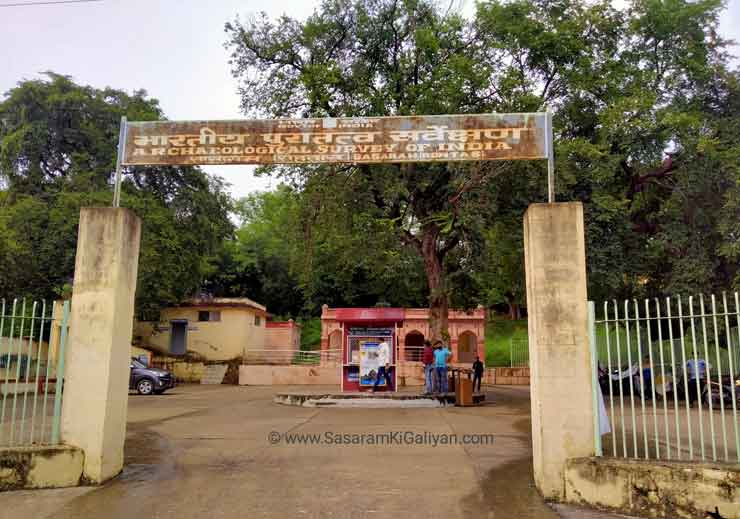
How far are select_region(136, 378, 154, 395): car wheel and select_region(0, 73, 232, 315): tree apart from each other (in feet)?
16.7

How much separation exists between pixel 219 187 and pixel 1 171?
10.1 m

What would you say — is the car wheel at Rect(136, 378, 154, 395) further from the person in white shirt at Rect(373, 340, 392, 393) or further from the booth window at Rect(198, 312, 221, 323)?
the booth window at Rect(198, 312, 221, 323)

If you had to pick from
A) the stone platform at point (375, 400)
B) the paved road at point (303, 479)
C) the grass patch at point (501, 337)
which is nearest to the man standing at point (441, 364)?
Result: the stone platform at point (375, 400)

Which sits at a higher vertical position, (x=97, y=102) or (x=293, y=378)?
(x=97, y=102)

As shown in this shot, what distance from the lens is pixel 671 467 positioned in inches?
233

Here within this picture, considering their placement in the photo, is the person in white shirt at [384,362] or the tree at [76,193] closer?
the person in white shirt at [384,362]

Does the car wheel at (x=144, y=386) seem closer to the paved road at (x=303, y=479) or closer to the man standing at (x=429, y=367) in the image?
the paved road at (x=303, y=479)

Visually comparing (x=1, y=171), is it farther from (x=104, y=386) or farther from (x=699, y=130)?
(x=699, y=130)

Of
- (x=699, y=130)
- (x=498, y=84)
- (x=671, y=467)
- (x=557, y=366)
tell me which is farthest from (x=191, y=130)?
(x=699, y=130)

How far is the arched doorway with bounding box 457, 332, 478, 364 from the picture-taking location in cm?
3783

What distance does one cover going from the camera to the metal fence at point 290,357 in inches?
1170

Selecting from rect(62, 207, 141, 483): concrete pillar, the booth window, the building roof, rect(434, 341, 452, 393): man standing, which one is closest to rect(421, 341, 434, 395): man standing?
rect(434, 341, 452, 393): man standing

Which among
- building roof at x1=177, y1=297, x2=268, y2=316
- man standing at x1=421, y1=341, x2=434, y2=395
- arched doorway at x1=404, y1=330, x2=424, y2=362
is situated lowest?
man standing at x1=421, y1=341, x2=434, y2=395

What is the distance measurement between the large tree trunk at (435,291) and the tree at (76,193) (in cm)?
1216
